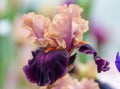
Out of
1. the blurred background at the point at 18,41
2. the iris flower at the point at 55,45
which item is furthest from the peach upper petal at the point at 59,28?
the blurred background at the point at 18,41

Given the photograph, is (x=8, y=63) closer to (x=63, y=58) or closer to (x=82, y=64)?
(x=82, y=64)

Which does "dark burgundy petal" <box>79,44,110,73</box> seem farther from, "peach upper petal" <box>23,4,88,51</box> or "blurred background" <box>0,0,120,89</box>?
"blurred background" <box>0,0,120,89</box>

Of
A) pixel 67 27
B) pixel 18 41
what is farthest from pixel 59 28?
pixel 18 41

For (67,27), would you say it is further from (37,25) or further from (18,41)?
(18,41)

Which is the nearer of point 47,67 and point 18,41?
point 47,67

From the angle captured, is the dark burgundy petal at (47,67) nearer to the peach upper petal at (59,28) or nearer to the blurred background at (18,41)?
the peach upper petal at (59,28)

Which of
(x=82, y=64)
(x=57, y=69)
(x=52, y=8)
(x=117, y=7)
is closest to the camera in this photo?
(x=57, y=69)

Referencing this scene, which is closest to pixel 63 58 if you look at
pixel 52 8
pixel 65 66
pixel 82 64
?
pixel 65 66

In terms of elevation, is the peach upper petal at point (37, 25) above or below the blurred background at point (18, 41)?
above
